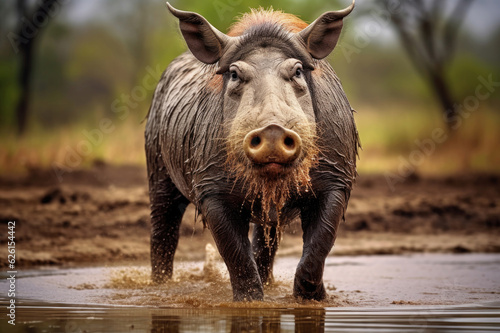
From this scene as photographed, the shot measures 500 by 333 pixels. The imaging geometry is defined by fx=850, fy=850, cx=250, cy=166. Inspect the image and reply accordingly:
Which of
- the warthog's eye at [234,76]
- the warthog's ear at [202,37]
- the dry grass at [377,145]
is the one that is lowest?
the warthog's eye at [234,76]

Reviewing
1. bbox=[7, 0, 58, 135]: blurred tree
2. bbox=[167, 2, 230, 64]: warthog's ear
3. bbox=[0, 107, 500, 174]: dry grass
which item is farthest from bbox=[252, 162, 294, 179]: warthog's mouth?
bbox=[7, 0, 58, 135]: blurred tree

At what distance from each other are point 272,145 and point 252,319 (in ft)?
3.79

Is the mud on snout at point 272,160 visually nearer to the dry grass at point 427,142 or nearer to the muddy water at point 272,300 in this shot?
the muddy water at point 272,300

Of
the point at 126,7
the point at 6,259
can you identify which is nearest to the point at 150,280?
the point at 6,259

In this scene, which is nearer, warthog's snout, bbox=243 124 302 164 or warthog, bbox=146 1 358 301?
warthog's snout, bbox=243 124 302 164

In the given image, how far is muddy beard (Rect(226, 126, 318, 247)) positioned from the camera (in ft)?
19.6

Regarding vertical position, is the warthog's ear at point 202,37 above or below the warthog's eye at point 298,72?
above

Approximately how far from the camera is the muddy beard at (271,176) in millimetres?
5965

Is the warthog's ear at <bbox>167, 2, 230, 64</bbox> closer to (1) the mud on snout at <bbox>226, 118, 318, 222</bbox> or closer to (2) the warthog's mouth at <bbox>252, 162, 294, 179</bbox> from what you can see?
(1) the mud on snout at <bbox>226, 118, 318, 222</bbox>

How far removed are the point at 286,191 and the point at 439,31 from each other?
12538mm

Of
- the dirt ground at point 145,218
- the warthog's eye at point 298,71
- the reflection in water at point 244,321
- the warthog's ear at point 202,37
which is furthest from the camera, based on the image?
the dirt ground at point 145,218

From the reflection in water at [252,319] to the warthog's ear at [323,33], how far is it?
80.7 inches

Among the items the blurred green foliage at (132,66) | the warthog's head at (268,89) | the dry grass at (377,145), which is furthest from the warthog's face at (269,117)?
the blurred green foliage at (132,66)

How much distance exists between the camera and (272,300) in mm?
6832
